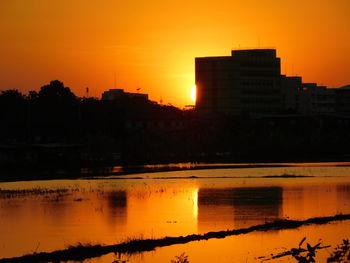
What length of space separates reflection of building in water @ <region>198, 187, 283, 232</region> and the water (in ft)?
0.16

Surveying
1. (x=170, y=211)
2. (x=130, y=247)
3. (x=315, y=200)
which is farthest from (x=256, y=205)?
(x=130, y=247)

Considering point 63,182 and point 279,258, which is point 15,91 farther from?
point 279,258

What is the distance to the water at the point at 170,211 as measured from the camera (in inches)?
1222

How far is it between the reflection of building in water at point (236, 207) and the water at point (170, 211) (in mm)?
50

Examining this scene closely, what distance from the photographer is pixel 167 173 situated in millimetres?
87500

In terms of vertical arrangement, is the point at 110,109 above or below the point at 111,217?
above

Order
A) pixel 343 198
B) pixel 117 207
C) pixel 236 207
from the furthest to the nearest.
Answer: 1. pixel 343 198
2. pixel 117 207
3. pixel 236 207

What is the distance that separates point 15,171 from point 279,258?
66627mm

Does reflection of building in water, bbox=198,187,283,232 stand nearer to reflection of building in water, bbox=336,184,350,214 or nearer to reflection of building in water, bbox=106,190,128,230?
reflection of building in water, bbox=336,184,350,214

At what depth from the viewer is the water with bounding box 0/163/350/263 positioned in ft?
102

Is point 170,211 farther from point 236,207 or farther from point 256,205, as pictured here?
point 256,205

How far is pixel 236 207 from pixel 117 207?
717 cm

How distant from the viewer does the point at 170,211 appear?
4669 centimetres

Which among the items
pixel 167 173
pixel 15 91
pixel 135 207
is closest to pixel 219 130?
pixel 15 91
